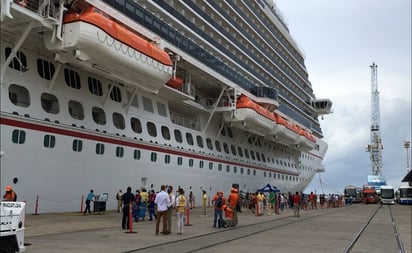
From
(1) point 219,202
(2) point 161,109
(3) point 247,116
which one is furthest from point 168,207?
(3) point 247,116

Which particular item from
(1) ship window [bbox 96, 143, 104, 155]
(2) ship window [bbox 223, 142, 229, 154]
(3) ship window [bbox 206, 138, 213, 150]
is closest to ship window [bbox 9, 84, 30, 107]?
(1) ship window [bbox 96, 143, 104, 155]

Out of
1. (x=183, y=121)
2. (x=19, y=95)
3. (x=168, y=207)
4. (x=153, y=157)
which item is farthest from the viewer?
(x=183, y=121)

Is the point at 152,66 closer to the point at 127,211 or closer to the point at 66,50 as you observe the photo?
the point at 66,50

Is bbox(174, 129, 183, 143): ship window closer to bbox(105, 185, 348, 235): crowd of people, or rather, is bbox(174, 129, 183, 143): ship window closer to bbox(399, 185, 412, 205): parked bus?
bbox(105, 185, 348, 235): crowd of people

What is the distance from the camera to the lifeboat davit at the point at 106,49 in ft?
53.3

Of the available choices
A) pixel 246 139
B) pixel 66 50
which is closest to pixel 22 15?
pixel 66 50

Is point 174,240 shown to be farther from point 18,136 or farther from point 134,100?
point 134,100

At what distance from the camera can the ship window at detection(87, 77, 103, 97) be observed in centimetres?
2043

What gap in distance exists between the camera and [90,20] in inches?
642

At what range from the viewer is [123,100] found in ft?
74.1

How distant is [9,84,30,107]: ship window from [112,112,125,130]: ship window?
17.7ft

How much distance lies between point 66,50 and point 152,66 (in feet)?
15.1

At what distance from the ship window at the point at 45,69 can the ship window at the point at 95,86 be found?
2217 millimetres

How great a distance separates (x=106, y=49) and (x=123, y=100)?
19.4ft
